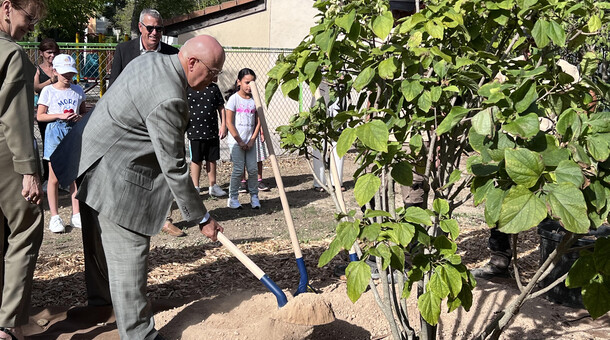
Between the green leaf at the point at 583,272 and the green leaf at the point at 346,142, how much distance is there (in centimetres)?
93

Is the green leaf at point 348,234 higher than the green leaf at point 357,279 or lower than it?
higher

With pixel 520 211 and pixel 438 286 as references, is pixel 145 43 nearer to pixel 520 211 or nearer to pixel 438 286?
pixel 438 286

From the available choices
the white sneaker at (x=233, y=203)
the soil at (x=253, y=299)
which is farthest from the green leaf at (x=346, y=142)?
the white sneaker at (x=233, y=203)

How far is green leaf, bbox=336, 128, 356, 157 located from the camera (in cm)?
221

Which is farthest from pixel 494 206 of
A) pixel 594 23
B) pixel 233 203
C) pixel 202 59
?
pixel 233 203

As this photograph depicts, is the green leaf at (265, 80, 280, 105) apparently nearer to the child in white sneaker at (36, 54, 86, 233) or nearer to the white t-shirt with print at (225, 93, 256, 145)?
the child in white sneaker at (36, 54, 86, 233)

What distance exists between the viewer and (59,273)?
202 inches

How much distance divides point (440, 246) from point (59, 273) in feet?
12.2

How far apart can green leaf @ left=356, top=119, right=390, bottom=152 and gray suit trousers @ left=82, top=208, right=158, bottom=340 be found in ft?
6.14

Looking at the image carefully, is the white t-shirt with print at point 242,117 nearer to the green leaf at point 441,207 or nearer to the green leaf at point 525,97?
the green leaf at point 441,207

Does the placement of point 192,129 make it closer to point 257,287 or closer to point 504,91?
point 257,287

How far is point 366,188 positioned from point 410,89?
45cm

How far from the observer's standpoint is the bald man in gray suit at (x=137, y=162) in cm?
330

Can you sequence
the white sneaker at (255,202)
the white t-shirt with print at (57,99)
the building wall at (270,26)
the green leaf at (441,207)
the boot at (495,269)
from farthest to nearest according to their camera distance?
the building wall at (270,26) → the white sneaker at (255,202) → the white t-shirt with print at (57,99) → the boot at (495,269) → the green leaf at (441,207)
